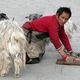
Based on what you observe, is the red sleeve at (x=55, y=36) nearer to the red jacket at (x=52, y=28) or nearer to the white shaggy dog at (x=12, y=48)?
the red jacket at (x=52, y=28)

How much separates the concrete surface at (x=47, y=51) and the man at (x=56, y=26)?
0.28 meters

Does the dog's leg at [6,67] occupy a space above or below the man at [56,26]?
below

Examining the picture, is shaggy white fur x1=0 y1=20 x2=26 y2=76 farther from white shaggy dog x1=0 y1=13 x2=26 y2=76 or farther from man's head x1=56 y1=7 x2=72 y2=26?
man's head x1=56 y1=7 x2=72 y2=26

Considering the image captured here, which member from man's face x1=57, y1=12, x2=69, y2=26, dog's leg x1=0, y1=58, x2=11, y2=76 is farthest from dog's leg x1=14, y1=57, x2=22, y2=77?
man's face x1=57, y1=12, x2=69, y2=26

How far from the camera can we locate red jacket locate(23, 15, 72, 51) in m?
5.98

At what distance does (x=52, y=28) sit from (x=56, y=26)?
0.06m

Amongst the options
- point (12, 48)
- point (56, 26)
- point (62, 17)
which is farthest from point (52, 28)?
point (12, 48)

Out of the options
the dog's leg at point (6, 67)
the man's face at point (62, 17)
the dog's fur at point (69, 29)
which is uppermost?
the man's face at point (62, 17)

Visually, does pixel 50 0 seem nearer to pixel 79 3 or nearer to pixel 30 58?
pixel 79 3

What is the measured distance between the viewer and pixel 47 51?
6.88m

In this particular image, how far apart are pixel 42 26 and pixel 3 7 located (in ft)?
13.0

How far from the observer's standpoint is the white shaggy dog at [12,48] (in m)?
5.33

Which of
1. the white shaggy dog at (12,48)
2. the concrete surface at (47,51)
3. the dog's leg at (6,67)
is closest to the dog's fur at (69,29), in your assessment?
the concrete surface at (47,51)

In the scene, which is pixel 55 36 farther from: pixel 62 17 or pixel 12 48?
pixel 12 48
